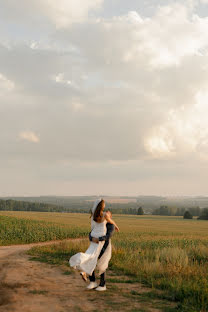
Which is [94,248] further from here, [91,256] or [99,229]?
[99,229]

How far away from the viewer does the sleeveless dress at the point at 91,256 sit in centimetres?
846

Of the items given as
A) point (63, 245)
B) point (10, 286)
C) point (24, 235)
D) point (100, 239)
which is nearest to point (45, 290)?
point (10, 286)

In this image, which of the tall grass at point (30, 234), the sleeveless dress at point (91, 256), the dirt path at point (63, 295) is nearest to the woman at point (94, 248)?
the sleeveless dress at point (91, 256)

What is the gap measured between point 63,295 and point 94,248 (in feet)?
4.96

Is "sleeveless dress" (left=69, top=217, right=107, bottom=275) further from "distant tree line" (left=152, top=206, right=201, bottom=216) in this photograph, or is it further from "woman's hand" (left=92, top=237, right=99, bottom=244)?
"distant tree line" (left=152, top=206, right=201, bottom=216)

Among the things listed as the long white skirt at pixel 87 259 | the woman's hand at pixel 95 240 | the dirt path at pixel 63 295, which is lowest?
the dirt path at pixel 63 295

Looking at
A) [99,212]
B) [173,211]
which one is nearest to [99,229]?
[99,212]

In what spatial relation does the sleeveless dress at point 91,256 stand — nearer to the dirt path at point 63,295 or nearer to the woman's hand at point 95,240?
the woman's hand at point 95,240

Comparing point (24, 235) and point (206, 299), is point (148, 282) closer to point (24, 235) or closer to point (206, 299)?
point (206, 299)

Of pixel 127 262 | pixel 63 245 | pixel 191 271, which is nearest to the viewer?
pixel 191 271

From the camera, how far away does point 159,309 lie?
752cm

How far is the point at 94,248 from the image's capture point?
892cm

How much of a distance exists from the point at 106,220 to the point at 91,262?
1.24 metres

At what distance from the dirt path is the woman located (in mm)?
812
